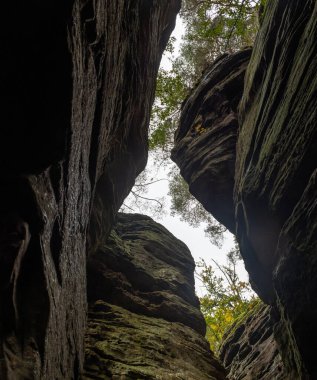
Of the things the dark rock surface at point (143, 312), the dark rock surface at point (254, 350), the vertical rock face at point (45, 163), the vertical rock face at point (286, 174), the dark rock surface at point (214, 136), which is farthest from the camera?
the dark rock surface at point (214, 136)

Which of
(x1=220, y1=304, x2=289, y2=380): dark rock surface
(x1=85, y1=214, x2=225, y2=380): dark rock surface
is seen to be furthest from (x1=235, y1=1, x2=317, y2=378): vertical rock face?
(x1=85, y1=214, x2=225, y2=380): dark rock surface

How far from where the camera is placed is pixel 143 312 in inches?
347

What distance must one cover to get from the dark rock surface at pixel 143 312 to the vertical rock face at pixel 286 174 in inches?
87.4

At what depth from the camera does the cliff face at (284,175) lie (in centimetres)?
550

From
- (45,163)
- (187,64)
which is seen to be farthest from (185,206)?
(45,163)

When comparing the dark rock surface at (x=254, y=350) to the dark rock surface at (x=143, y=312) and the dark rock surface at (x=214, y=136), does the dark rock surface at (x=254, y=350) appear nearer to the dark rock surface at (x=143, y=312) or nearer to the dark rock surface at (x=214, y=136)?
the dark rock surface at (x=143, y=312)

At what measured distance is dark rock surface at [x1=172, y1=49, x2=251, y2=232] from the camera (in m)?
10.0

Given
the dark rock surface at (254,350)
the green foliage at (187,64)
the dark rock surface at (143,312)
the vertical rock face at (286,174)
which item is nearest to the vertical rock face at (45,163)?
the dark rock surface at (143,312)

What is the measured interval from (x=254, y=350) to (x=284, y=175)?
6857 mm

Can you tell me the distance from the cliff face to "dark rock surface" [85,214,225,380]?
2.13 m

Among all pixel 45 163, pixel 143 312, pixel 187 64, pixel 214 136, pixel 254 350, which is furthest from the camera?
pixel 187 64

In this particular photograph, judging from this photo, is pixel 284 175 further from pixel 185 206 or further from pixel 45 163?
pixel 185 206

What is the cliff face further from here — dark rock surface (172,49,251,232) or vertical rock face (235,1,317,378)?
dark rock surface (172,49,251,232)

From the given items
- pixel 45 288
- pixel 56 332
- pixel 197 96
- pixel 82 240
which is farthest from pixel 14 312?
pixel 197 96
